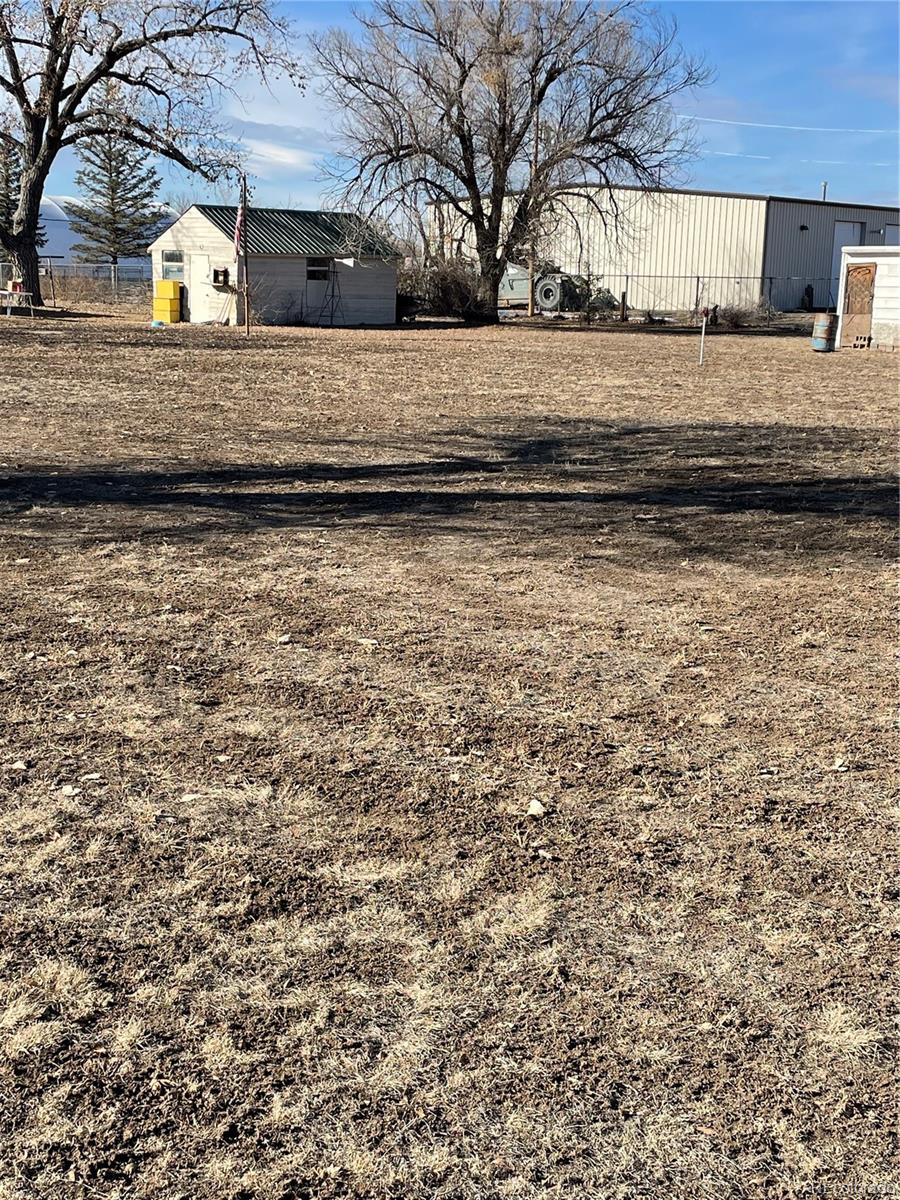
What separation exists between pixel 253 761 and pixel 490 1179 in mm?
2099

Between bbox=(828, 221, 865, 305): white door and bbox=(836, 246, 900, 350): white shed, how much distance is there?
827 inches

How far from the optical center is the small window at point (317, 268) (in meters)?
37.8

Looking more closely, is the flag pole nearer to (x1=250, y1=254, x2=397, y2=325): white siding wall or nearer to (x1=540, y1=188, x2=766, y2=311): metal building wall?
(x1=250, y1=254, x2=397, y2=325): white siding wall

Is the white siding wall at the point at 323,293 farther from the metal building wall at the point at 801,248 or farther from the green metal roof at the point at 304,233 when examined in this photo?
the metal building wall at the point at 801,248

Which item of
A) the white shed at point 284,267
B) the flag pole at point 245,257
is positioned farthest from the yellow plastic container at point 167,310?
the flag pole at point 245,257

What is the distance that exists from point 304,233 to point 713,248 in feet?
59.2

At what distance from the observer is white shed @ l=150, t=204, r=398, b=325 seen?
36688 mm

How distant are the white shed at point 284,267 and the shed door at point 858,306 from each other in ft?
51.8

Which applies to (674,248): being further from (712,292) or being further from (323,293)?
(323,293)

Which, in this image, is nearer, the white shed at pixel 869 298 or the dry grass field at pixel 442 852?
the dry grass field at pixel 442 852

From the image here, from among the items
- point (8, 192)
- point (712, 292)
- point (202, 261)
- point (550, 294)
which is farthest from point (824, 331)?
point (8, 192)

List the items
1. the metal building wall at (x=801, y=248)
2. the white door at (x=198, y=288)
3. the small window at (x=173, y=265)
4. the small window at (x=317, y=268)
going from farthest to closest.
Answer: the metal building wall at (x=801, y=248)
the small window at (x=173, y=265)
the small window at (x=317, y=268)
the white door at (x=198, y=288)

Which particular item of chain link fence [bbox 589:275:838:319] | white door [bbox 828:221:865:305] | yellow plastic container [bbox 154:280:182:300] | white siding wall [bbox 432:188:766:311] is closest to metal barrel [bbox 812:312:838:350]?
chain link fence [bbox 589:275:838:319]

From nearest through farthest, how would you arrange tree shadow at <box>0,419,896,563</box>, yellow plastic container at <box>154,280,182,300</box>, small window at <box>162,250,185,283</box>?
tree shadow at <box>0,419,896,563</box> → yellow plastic container at <box>154,280,182,300</box> → small window at <box>162,250,185,283</box>
